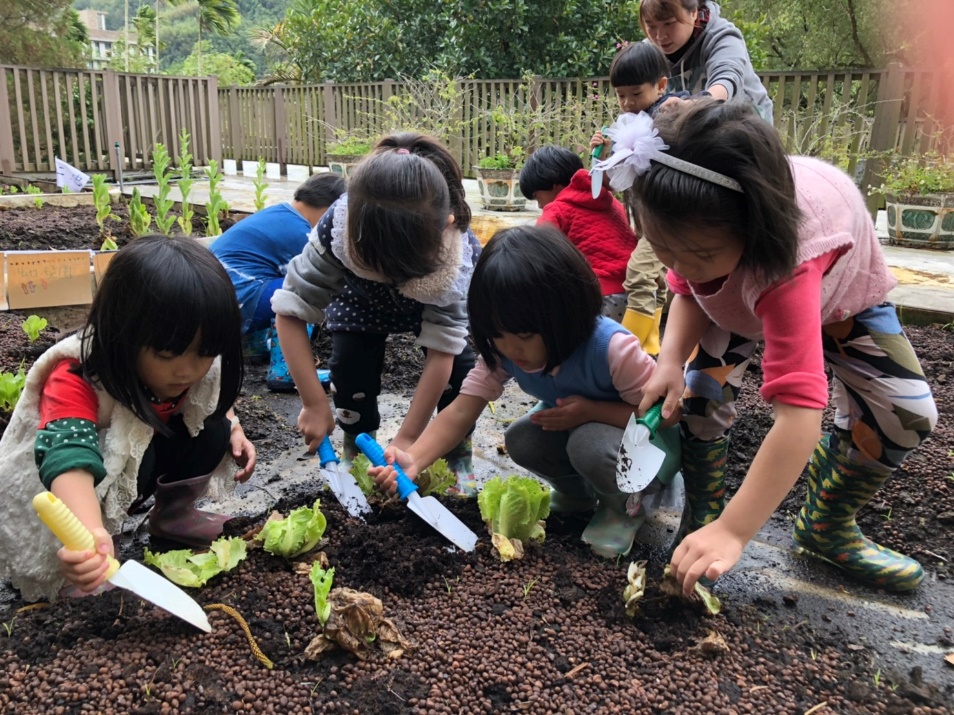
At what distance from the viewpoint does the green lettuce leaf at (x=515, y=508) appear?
6.13ft

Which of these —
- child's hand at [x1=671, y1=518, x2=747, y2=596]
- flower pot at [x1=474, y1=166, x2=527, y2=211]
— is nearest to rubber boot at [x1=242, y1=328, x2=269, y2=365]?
child's hand at [x1=671, y1=518, x2=747, y2=596]

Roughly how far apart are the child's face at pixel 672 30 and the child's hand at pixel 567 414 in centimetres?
202

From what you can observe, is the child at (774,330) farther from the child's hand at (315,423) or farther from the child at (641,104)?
the child at (641,104)

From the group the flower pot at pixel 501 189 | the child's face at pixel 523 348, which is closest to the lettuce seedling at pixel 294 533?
the child's face at pixel 523 348

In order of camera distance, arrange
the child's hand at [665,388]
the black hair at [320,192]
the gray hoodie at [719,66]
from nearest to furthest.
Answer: the child's hand at [665,388] → the gray hoodie at [719,66] → the black hair at [320,192]

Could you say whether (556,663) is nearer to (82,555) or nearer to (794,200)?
(82,555)

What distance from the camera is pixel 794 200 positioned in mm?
1412

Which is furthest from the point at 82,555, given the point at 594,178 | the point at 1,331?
the point at 1,331

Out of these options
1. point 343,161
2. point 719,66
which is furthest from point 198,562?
point 343,161

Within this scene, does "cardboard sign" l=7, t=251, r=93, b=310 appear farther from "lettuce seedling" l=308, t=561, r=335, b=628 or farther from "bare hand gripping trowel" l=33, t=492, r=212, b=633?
"lettuce seedling" l=308, t=561, r=335, b=628

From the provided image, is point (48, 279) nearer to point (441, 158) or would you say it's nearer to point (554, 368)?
point (441, 158)

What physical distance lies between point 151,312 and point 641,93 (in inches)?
100

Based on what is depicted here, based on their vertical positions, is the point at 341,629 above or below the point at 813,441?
below

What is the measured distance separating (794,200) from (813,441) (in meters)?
0.45
